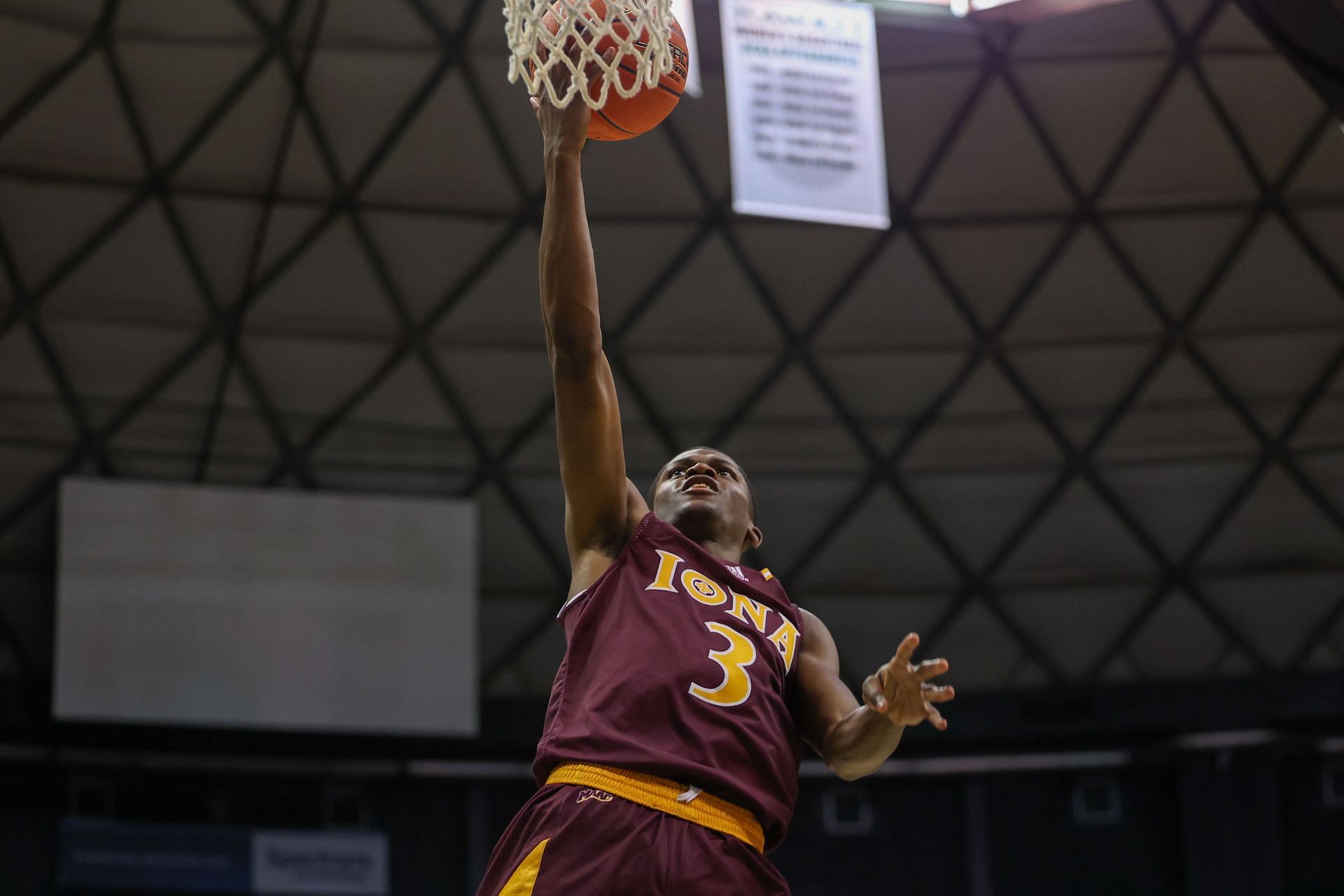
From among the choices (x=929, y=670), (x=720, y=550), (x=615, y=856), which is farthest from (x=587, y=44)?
(x=615, y=856)

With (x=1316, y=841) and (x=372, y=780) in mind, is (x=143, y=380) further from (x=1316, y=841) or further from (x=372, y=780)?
(x=1316, y=841)

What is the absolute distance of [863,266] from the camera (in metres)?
19.0

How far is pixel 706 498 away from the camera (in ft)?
16.3

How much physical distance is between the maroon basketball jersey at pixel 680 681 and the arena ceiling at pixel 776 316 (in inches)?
502

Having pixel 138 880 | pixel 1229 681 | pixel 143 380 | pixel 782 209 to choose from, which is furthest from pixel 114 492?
pixel 1229 681

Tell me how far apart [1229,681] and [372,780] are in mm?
11155

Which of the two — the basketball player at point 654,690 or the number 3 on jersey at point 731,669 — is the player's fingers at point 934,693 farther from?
the number 3 on jersey at point 731,669

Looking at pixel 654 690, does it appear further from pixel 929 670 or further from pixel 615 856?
pixel 929 670

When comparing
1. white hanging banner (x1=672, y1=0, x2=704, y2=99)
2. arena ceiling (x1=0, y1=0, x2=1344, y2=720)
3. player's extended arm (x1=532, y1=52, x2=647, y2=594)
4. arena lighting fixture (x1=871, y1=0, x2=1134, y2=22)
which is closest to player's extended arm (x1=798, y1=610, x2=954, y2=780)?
player's extended arm (x1=532, y1=52, x2=647, y2=594)

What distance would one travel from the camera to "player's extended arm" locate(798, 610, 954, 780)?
3961 mm

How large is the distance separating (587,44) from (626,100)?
231 mm

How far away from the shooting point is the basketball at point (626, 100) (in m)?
5.20

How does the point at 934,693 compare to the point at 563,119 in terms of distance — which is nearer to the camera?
the point at 934,693

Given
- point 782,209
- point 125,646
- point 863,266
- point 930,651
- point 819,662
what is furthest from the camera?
point 930,651
